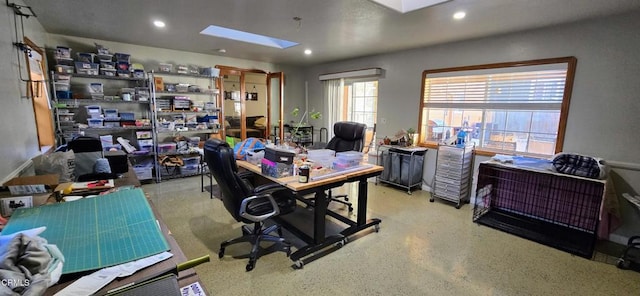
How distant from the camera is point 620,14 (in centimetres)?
273

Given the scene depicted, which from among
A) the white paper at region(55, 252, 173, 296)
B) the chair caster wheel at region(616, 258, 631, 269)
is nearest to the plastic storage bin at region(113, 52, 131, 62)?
the white paper at region(55, 252, 173, 296)

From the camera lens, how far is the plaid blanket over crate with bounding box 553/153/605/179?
8.66ft

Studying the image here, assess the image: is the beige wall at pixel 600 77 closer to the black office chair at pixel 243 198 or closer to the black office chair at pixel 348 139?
the black office chair at pixel 348 139

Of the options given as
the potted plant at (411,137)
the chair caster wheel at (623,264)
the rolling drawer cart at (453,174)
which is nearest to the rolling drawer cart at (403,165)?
the potted plant at (411,137)

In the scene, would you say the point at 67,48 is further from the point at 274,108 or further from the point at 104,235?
the point at 104,235

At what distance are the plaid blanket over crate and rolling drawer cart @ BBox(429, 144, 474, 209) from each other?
1.01 m

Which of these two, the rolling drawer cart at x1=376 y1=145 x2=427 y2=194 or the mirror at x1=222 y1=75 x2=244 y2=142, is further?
the mirror at x1=222 y1=75 x2=244 y2=142

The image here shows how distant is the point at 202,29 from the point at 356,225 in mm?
3071

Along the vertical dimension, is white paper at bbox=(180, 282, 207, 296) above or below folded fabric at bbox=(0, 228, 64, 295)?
below

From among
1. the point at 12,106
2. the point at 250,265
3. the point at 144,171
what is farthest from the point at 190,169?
the point at 250,265

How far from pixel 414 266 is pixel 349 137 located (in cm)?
180

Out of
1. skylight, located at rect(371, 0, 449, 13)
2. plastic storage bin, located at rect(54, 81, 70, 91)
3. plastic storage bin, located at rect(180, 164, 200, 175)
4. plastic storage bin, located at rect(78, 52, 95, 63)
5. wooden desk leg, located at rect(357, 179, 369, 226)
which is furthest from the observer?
plastic storage bin, located at rect(180, 164, 200, 175)

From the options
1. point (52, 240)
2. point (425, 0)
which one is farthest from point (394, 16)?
point (52, 240)

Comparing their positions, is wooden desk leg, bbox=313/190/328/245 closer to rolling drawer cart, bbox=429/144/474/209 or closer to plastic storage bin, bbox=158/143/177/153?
rolling drawer cart, bbox=429/144/474/209
